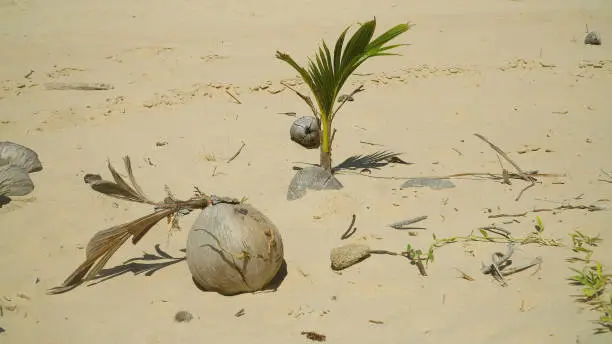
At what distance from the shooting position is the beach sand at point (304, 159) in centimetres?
286

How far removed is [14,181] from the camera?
4031 mm

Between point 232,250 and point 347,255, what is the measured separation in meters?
0.76

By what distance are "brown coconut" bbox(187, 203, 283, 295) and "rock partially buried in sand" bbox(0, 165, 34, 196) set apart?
1880 millimetres

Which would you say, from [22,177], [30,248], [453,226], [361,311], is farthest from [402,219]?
[22,177]

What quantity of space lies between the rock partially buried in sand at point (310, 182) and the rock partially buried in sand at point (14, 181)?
205 cm

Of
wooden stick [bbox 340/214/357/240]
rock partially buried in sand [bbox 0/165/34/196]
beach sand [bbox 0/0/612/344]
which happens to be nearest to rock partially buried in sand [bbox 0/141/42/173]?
beach sand [bbox 0/0/612/344]

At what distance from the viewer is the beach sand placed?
9.37 ft

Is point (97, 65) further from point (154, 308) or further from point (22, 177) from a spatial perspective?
point (154, 308)

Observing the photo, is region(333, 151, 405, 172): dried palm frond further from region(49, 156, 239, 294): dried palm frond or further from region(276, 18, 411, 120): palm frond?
region(49, 156, 239, 294): dried palm frond

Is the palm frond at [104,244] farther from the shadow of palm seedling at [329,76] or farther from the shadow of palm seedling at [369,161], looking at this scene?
the shadow of palm seedling at [369,161]

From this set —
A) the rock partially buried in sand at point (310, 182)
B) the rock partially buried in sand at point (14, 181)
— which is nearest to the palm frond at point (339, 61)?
the rock partially buried in sand at point (310, 182)

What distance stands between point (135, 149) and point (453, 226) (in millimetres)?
3017

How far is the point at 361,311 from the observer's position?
2.90 metres

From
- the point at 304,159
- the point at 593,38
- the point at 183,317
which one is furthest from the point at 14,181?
the point at 593,38
